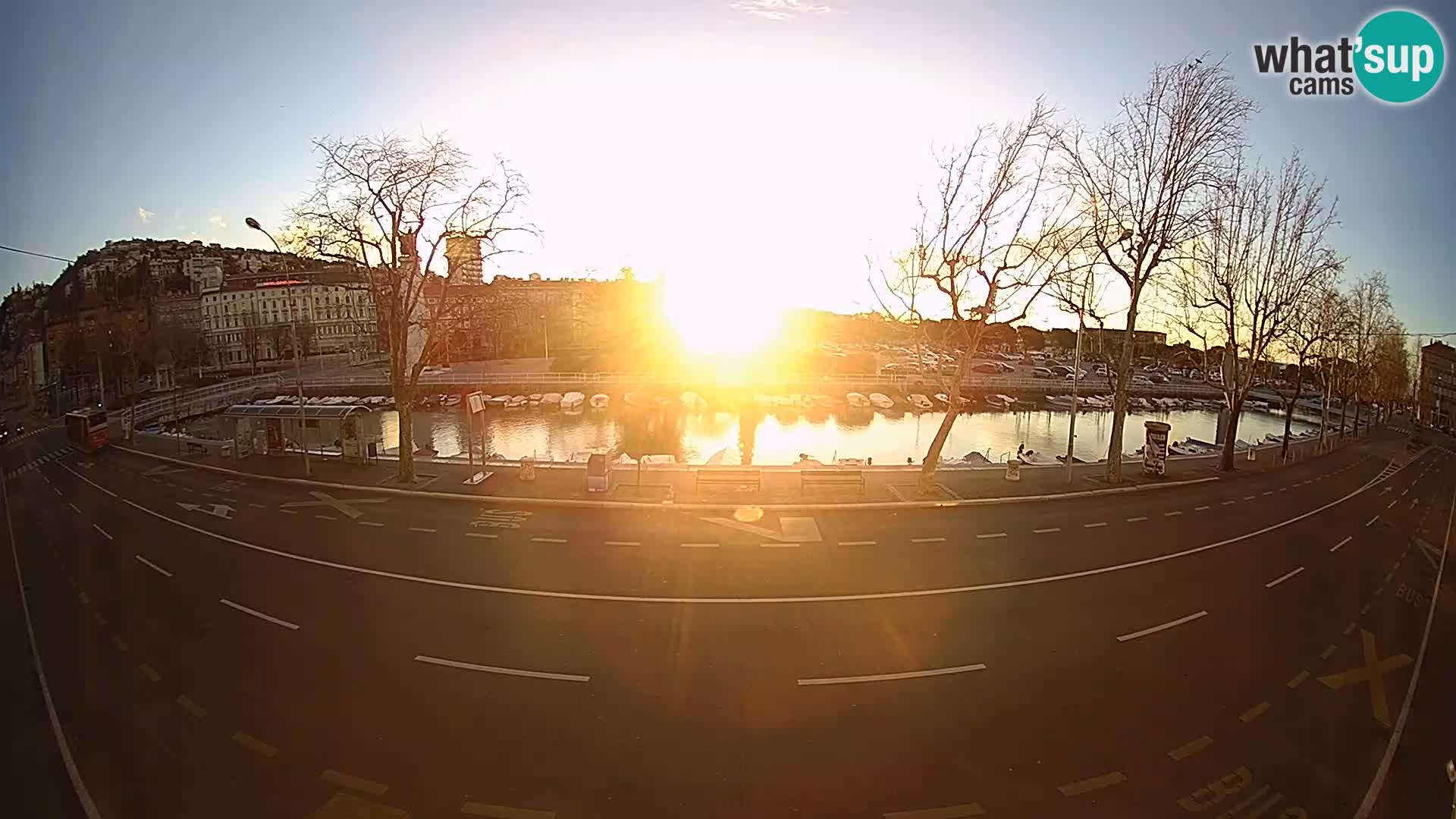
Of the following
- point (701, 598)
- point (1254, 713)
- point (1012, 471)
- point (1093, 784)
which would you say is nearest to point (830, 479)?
point (1012, 471)

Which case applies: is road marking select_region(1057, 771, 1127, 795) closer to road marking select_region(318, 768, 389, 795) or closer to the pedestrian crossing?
road marking select_region(318, 768, 389, 795)

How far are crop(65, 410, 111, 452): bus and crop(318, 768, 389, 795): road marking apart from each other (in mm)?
27611

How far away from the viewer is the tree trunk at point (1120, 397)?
2270cm

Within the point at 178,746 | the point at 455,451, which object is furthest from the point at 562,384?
the point at 178,746

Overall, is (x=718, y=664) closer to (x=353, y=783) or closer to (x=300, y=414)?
(x=353, y=783)

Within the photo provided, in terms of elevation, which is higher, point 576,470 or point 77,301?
point 77,301

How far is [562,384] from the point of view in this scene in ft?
207

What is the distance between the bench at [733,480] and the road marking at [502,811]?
45.6 feet

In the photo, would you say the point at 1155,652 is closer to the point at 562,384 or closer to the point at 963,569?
the point at 963,569

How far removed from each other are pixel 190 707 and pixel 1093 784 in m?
12.4

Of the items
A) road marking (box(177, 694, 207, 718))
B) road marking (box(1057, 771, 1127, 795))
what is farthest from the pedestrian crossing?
road marking (box(1057, 771, 1127, 795))

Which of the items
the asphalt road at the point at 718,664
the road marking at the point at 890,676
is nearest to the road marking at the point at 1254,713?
the asphalt road at the point at 718,664

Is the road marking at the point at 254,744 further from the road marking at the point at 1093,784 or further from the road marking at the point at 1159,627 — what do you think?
the road marking at the point at 1159,627

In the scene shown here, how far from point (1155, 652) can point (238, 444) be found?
3412 cm
